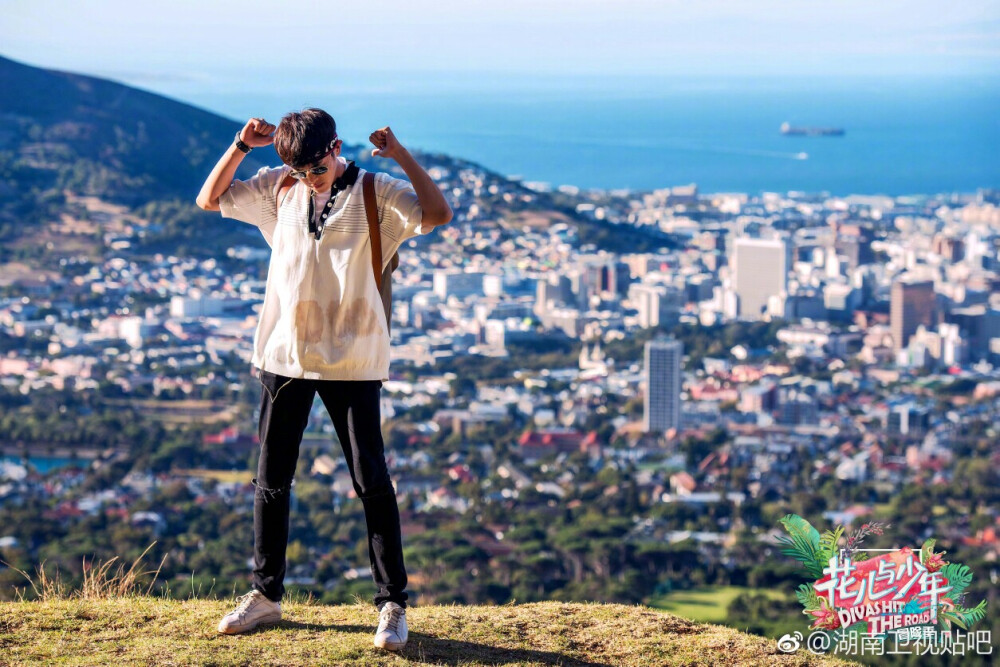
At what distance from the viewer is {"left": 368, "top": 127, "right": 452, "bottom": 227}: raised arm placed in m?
1.97

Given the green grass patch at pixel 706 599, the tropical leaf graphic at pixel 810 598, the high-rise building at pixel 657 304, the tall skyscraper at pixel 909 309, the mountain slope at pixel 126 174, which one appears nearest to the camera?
the tropical leaf graphic at pixel 810 598

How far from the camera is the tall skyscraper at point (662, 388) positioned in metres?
17.7

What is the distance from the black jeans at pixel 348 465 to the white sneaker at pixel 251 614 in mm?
18

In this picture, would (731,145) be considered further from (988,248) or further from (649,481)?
(649,481)

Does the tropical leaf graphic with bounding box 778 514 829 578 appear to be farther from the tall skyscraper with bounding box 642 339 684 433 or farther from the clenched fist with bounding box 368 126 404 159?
the tall skyscraper with bounding box 642 339 684 433

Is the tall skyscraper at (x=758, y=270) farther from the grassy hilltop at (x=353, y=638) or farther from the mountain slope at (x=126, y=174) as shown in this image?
the grassy hilltop at (x=353, y=638)

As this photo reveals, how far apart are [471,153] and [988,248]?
89.3 ft

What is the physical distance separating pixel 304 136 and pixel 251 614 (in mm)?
768

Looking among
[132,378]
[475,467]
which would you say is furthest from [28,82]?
[475,467]

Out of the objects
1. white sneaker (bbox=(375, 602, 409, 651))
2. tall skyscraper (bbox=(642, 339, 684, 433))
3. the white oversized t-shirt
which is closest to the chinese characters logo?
white sneaker (bbox=(375, 602, 409, 651))

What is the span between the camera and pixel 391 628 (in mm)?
2084

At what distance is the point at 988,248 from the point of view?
30.4m

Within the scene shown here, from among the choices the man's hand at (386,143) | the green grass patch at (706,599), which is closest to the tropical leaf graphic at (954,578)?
the man's hand at (386,143)

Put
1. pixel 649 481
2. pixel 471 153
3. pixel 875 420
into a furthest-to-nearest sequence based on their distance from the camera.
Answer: pixel 471 153 → pixel 875 420 → pixel 649 481
